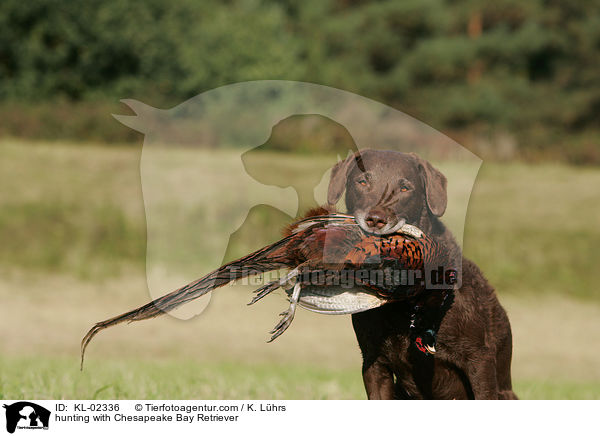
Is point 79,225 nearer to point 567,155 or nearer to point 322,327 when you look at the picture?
point 322,327

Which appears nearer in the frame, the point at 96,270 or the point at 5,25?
the point at 96,270

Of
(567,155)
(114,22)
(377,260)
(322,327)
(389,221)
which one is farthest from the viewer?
(567,155)

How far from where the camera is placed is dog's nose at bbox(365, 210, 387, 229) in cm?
390

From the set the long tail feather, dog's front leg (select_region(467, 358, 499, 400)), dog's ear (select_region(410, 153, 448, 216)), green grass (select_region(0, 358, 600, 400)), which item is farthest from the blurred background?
dog's front leg (select_region(467, 358, 499, 400))

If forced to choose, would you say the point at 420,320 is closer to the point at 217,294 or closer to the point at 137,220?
the point at 217,294

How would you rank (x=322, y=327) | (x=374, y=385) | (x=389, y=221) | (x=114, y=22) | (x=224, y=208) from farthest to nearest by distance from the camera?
(x=114, y=22) → (x=322, y=327) → (x=224, y=208) → (x=374, y=385) → (x=389, y=221)

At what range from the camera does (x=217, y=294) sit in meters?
14.3

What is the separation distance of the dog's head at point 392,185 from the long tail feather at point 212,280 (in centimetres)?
69

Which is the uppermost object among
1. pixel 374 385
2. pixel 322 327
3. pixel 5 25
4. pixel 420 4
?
pixel 420 4

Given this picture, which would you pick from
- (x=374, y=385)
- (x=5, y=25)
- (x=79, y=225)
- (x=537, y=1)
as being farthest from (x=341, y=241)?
(x=537, y=1)

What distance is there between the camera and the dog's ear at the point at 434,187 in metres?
4.40

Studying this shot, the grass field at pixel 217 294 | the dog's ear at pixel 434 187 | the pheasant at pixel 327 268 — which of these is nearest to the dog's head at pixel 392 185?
the dog's ear at pixel 434 187

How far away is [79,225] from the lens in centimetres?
1900

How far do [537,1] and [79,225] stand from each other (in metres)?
28.3
